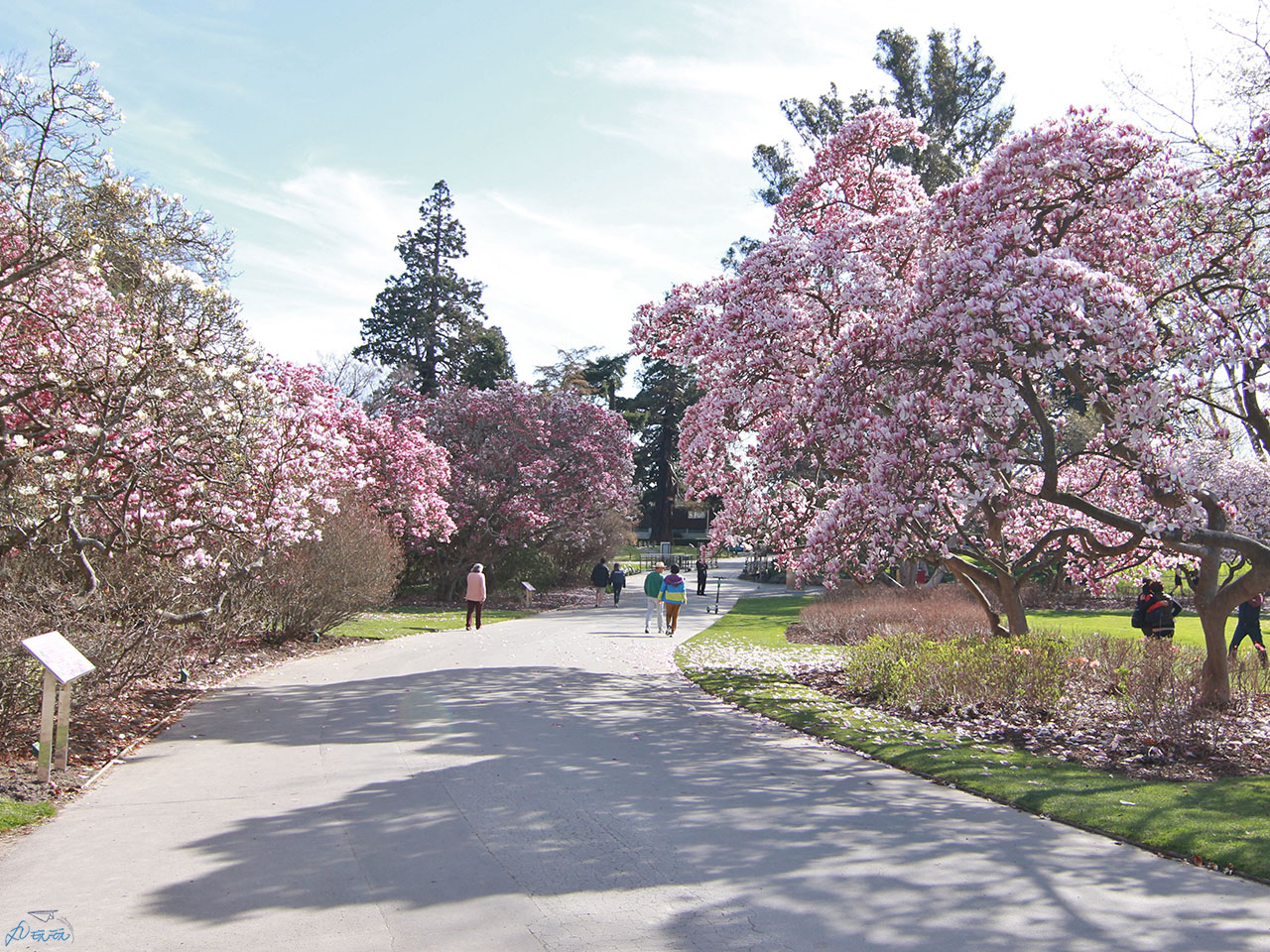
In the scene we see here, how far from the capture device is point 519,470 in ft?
106

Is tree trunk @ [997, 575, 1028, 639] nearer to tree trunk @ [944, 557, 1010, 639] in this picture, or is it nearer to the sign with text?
tree trunk @ [944, 557, 1010, 639]

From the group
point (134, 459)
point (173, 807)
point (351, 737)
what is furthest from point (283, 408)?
point (173, 807)

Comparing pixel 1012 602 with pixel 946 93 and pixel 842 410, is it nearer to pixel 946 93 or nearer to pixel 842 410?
pixel 842 410

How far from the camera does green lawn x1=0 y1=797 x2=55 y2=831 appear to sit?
6492 mm

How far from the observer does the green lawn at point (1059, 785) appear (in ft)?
21.3

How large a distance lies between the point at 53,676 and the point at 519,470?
82.0ft

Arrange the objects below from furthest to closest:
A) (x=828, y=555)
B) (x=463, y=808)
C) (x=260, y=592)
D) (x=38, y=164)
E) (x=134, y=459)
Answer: (x=260, y=592) < (x=828, y=555) < (x=134, y=459) < (x=38, y=164) < (x=463, y=808)

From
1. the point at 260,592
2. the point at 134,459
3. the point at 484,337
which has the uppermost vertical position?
the point at 484,337

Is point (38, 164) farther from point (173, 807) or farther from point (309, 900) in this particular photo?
point (309, 900)

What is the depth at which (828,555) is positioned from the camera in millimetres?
12359

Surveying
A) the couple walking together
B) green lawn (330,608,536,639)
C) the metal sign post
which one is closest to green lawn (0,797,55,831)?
the metal sign post

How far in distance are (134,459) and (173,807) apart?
14.6 ft

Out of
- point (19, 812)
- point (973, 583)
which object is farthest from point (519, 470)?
point (19, 812)

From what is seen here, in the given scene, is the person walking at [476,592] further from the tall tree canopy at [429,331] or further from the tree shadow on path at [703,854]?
the tall tree canopy at [429,331]
